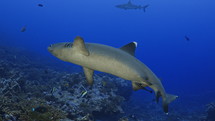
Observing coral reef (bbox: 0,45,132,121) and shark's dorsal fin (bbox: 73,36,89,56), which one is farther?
coral reef (bbox: 0,45,132,121)

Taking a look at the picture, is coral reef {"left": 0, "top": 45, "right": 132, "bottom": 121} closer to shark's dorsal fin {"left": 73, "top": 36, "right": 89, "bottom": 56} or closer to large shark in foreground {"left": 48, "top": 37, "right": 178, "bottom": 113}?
large shark in foreground {"left": 48, "top": 37, "right": 178, "bottom": 113}

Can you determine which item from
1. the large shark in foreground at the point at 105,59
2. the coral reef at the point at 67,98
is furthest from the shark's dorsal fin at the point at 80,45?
the coral reef at the point at 67,98

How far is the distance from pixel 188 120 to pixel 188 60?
168 meters

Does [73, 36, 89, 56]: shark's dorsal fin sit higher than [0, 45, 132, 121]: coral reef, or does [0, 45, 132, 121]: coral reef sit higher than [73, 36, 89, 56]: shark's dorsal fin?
[73, 36, 89, 56]: shark's dorsal fin

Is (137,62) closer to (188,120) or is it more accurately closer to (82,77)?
(82,77)

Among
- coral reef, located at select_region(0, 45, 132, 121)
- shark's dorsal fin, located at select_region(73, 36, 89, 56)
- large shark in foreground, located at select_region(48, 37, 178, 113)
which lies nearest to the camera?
shark's dorsal fin, located at select_region(73, 36, 89, 56)

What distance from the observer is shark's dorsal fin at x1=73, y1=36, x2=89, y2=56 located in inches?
177

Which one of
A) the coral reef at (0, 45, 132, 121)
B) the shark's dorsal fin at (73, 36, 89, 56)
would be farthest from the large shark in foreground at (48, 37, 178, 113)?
the coral reef at (0, 45, 132, 121)

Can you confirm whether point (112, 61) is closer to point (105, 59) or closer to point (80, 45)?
point (105, 59)

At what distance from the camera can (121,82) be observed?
17.4 metres

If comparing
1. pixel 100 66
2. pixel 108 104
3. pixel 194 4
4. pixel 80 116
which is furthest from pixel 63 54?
pixel 194 4

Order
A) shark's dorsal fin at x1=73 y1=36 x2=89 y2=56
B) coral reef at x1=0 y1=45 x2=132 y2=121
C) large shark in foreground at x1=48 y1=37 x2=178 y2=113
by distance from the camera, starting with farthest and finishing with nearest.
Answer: coral reef at x1=0 y1=45 x2=132 y2=121 < large shark in foreground at x1=48 y1=37 x2=178 y2=113 < shark's dorsal fin at x1=73 y1=36 x2=89 y2=56

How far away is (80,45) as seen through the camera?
14.9ft

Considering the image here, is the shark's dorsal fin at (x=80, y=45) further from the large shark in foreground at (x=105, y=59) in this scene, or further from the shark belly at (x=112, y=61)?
the shark belly at (x=112, y=61)
